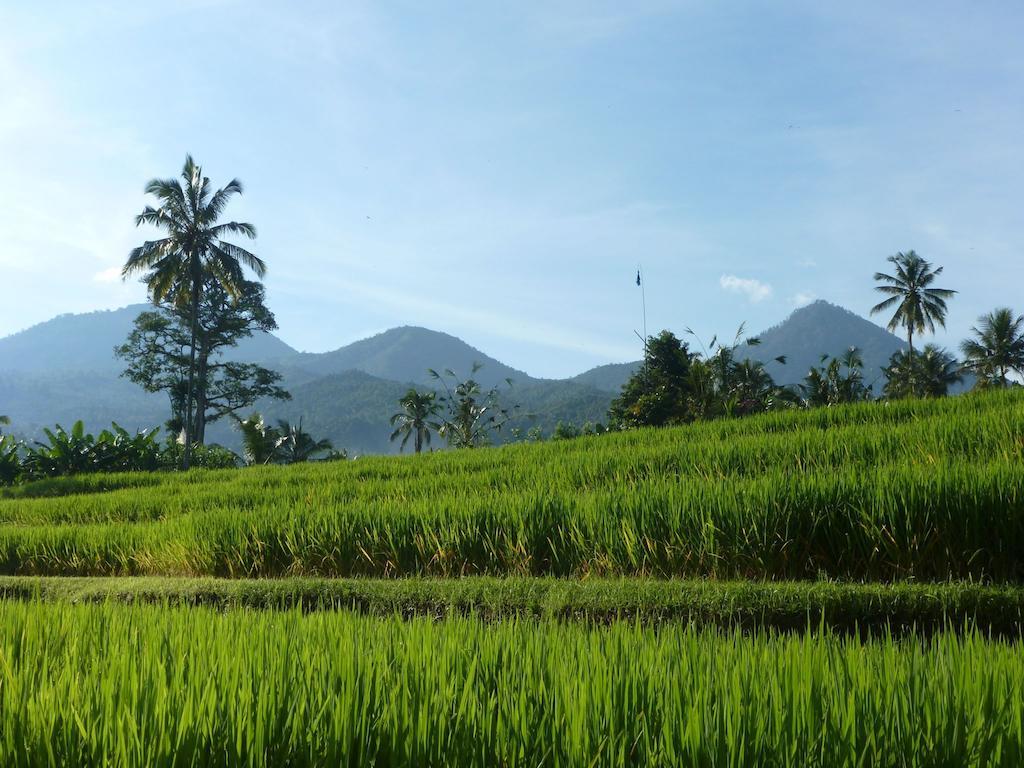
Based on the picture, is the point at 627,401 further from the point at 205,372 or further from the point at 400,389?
the point at 400,389

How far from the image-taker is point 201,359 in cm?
3525

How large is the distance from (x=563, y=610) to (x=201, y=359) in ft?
111

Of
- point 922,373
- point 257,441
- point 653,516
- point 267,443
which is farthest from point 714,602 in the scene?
point 922,373

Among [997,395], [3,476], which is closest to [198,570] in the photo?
[997,395]

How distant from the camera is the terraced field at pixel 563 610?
1.90m

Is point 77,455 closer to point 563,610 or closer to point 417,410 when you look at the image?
point 563,610

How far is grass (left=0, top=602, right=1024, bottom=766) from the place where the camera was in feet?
5.98

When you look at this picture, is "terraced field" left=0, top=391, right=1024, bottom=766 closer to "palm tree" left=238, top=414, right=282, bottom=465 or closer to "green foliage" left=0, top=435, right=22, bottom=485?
"green foliage" left=0, top=435, right=22, bottom=485

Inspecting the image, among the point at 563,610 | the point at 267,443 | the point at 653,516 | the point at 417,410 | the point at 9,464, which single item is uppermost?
the point at 417,410

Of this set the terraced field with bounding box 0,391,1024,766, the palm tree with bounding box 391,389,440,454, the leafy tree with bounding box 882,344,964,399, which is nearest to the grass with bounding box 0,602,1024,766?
the terraced field with bounding box 0,391,1024,766

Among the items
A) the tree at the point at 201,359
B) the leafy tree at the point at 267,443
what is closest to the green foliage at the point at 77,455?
the leafy tree at the point at 267,443

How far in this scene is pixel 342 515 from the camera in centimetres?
748

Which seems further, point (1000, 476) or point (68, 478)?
point (68, 478)

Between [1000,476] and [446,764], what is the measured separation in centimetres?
507
